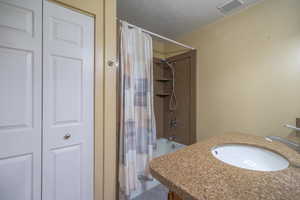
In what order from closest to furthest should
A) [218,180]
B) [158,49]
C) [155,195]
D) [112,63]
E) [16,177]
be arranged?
1. [218,180]
2. [16,177]
3. [112,63]
4. [155,195]
5. [158,49]

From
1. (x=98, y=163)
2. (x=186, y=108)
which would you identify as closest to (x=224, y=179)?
(x=98, y=163)

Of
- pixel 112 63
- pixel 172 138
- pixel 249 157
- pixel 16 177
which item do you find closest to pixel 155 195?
pixel 172 138

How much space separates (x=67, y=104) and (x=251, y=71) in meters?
1.88

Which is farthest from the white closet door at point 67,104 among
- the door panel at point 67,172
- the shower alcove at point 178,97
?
the shower alcove at point 178,97

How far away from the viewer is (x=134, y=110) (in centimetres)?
135

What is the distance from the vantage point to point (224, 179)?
0.48 meters

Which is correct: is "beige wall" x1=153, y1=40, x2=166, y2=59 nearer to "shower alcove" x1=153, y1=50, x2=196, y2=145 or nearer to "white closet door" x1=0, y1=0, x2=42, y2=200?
"shower alcove" x1=153, y1=50, x2=196, y2=145

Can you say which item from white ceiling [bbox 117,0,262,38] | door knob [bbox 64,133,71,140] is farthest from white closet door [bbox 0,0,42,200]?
white ceiling [bbox 117,0,262,38]

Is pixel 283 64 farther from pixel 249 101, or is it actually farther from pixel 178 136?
pixel 178 136

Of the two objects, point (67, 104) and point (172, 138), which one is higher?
point (67, 104)

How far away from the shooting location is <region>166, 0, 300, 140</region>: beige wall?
119cm

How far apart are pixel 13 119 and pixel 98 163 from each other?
653 millimetres

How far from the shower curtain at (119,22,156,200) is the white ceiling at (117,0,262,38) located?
39 centimetres

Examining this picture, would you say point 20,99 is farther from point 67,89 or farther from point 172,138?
point 172,138
